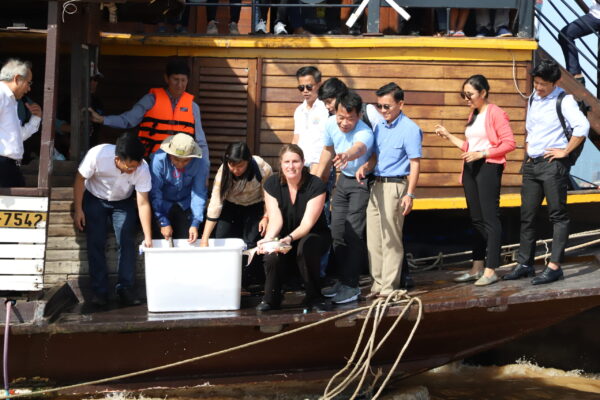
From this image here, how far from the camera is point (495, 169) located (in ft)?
23.4

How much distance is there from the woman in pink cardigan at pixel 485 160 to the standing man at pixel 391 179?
18.2 inches

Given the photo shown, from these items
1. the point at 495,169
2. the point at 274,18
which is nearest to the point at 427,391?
the point at 495,169

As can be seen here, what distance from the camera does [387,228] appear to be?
683cm

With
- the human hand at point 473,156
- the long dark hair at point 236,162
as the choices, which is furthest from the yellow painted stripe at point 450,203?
the long dark hair at point 236,162

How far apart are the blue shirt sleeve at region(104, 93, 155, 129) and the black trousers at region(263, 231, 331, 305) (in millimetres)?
2044

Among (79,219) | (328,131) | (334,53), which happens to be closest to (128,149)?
(79,219)

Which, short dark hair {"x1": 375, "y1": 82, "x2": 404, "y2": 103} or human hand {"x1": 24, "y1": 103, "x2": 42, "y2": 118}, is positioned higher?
short dark hair {"x1": 375, "y1": 82, "x2": 404, "y2": 103}

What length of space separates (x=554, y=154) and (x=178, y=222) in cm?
320

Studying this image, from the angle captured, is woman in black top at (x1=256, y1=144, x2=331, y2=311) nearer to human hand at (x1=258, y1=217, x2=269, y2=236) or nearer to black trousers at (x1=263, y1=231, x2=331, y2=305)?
black trousers at (x1=263, y1=231, x2=331, y2=305)

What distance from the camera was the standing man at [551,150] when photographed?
705 cm

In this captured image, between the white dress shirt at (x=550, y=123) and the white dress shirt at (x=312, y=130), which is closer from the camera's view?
the white dress shirt at (x=550, y=123)

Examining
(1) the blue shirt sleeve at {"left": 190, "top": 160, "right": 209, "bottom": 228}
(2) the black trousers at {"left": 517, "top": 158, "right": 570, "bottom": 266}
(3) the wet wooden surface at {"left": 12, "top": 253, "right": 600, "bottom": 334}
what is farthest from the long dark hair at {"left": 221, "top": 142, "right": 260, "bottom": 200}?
(2) the black trousers at {"left": 517, "top": 158, "right": 570, "bottom": 266}

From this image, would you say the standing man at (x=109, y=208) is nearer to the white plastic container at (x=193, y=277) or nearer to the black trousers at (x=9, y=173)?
the white plastic container at (x=193, y=277)

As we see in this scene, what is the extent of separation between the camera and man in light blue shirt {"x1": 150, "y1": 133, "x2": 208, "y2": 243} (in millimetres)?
6918
